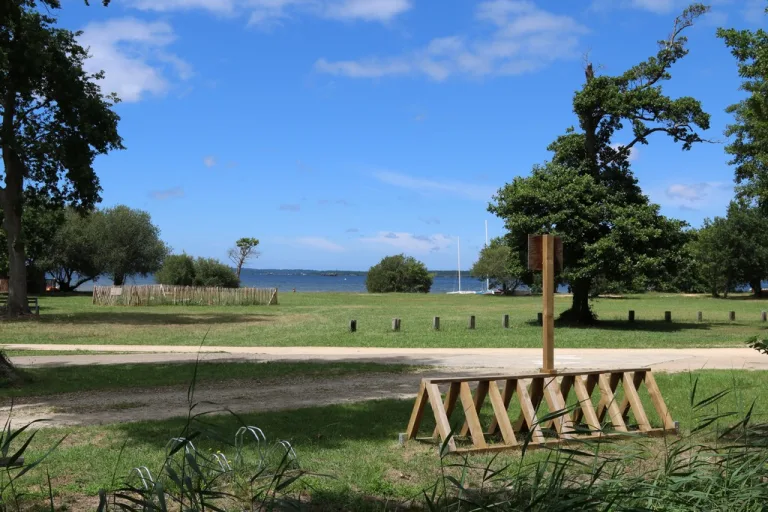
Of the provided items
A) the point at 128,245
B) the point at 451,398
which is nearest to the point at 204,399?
the point at 451,398

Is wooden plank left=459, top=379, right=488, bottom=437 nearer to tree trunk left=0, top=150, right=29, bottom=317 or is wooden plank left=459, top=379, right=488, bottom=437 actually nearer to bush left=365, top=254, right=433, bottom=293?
tree trunk left=0, top=150, right=29, bottom=317

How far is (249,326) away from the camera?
30.8 meters

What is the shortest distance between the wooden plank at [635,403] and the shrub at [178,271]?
193ft

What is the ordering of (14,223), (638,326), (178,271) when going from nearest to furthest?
1. (638,326)
2. (14,223)
3. (178,271)

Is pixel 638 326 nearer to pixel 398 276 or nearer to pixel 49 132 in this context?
pixel 49 132

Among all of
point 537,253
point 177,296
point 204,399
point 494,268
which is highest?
point 494,268

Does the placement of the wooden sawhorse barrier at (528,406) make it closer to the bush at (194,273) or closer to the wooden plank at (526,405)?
the wooden plank at (526,405)

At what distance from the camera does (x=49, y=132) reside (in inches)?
1211

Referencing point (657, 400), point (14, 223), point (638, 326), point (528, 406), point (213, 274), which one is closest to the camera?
point (528, 406)

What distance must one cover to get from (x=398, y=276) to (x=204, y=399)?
75.7m

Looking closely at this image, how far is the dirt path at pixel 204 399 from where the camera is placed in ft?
32.1

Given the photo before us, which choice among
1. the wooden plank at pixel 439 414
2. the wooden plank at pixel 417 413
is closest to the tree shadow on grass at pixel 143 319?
the wooden plank at pixel 417 413

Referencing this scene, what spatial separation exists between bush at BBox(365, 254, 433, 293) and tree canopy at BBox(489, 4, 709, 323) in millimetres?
57347

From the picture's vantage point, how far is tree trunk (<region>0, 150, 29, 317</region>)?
30.3m
